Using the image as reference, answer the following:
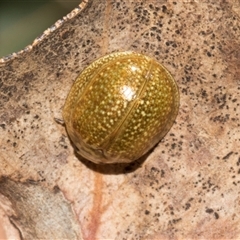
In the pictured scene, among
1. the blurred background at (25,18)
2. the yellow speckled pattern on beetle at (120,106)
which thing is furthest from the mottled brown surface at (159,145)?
the blurred background at (25,18)

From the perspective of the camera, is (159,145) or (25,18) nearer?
(159,145)

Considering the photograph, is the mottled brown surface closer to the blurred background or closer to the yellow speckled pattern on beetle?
the yellow speckled pattern on beetle

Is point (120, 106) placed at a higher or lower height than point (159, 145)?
higher

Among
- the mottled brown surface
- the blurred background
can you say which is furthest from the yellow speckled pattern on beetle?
the blurred background

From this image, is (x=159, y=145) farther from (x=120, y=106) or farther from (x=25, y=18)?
(x=25, y=18)

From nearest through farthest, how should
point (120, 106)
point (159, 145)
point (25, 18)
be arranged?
point (120, 106) → point (159, 145) → point (25, 18)

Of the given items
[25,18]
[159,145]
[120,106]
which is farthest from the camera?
[25,18]

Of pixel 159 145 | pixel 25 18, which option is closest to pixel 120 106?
pixel 159 145

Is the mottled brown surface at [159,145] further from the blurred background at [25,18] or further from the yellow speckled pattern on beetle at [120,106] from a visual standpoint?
the blurred background at [25,18]
